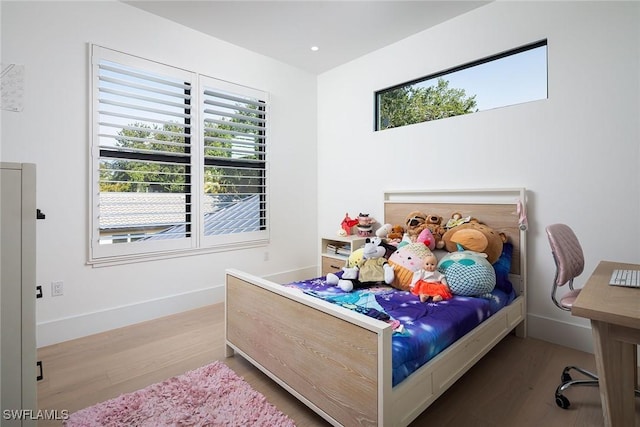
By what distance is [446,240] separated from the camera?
8.39 ft

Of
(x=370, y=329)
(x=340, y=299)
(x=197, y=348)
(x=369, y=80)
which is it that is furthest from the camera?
(x=369, y=80)

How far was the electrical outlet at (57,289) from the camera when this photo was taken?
2371mm

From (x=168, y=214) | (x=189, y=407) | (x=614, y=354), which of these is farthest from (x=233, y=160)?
(x=614, y=354)

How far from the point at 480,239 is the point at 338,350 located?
5.04ft

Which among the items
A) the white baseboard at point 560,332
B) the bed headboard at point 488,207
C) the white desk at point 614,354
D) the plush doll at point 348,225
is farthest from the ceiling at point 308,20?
the white baseboard at point 560,332

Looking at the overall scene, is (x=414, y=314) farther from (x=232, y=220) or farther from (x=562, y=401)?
(x=232, y=220)

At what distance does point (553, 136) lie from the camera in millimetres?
2348

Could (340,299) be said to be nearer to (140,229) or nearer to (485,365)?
(485,365)

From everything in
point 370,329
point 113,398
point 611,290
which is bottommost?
point 113,398

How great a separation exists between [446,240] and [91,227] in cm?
287

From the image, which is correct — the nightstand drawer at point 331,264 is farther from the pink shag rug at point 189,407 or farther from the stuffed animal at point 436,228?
the pink shag rug at point 189,407

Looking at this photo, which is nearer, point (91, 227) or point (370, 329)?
point (370, 329)

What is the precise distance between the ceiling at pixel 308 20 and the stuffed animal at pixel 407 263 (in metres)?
2.07

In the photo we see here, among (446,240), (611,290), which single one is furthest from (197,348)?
(611,290)
